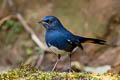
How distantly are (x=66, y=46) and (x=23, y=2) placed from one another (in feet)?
17.6

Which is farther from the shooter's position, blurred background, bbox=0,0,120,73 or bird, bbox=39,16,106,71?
blurred background, bbox=0,0,120,73

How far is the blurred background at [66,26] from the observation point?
9055 mm

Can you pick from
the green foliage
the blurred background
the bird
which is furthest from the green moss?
the green foliage

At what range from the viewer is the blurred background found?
29.7 feet

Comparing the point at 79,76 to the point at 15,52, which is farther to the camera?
the point at 15,52

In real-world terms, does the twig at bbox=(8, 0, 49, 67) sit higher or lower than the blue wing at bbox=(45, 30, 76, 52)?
higher

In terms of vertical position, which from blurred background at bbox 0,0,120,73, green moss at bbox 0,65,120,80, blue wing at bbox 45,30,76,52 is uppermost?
blurred background at bbox 0,0,120,73

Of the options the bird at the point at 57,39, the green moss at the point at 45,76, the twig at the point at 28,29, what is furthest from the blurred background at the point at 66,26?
the green moss at the point at 45,76

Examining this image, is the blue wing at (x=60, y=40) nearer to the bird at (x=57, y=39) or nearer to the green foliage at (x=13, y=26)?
the bird at (x=57, y=39)

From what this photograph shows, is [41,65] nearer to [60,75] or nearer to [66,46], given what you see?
[66,46]

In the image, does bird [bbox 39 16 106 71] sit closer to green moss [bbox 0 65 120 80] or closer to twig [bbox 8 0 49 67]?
green moss [bbox 0 65 120 80]

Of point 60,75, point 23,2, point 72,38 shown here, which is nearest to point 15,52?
point 23,2

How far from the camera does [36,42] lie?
31.4ft

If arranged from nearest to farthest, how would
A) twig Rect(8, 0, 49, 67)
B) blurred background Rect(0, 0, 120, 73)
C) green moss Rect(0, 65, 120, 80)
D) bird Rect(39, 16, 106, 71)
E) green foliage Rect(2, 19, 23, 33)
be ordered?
green moss Rect(0, 65, 120, 80) → bird Rect(39, 16, 106, 71) → blurred background Rect(0, 0, 120, 73) → twig Rect(8, 0, 49, 67) → green foliage Rect(2, 19, 23, 33)
